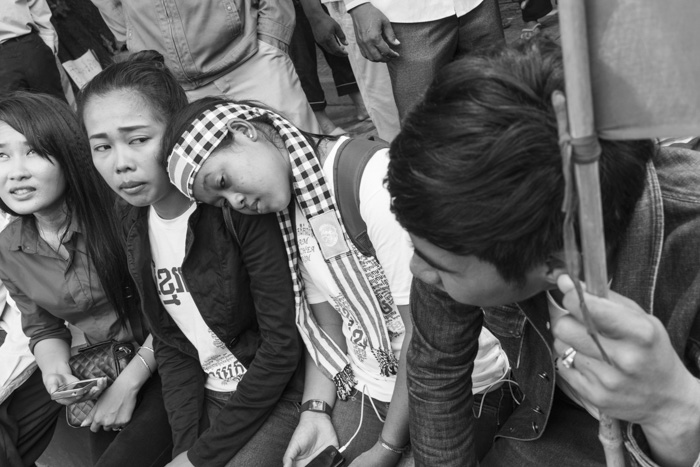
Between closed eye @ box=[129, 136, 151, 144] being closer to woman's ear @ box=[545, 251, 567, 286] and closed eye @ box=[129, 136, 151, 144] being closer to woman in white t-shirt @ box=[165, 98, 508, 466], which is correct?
woman in white t-shirt @ box=[165, 98, 508, 466]

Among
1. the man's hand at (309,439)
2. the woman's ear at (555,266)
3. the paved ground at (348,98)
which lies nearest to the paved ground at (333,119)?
the paved ground at (348,98)

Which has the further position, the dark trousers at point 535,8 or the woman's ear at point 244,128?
the dark trousers at point 535,8

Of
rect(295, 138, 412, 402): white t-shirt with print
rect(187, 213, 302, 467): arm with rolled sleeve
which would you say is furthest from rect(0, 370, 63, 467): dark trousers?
rect(295, 138, 412, 402): white t-shirt with print

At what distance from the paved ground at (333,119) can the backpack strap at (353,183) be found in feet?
1.46

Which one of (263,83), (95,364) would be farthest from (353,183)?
(263,83)

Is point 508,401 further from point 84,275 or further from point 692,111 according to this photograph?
point 84,275

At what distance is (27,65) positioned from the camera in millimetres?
4137

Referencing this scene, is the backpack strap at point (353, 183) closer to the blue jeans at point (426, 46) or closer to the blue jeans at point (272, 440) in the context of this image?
the blue jeans at point (272, 440)

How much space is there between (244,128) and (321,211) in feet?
1.06

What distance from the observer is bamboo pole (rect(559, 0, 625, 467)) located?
931 millimetres

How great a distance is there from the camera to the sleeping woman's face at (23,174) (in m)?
2.52

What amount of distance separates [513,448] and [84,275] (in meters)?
1.61

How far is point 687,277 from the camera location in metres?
1.35

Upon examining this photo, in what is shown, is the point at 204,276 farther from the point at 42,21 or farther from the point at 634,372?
the point at 42,21
